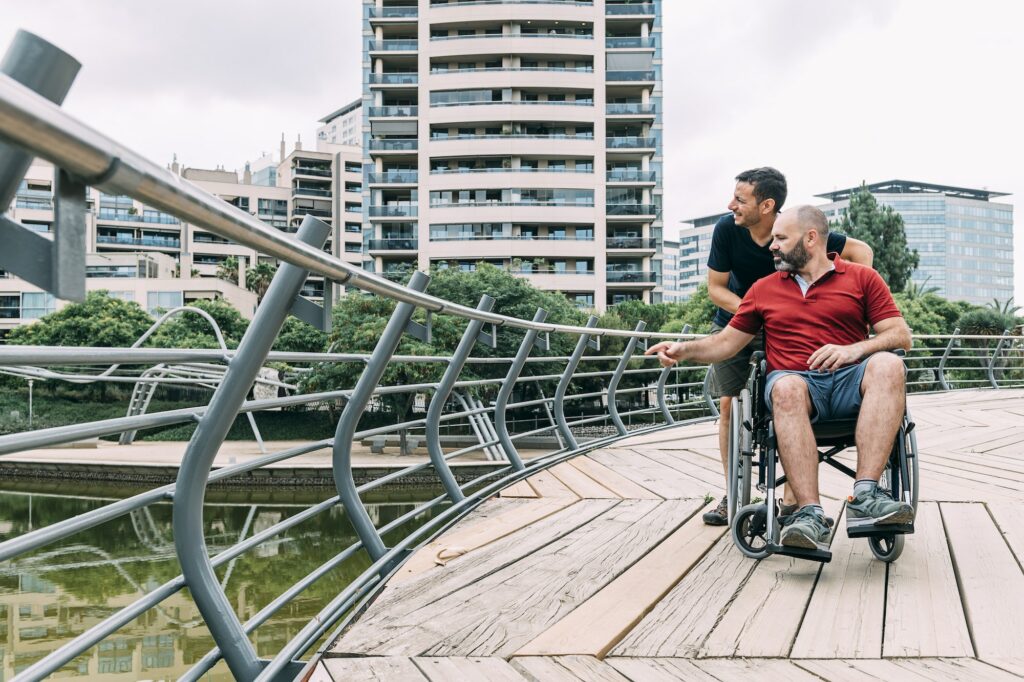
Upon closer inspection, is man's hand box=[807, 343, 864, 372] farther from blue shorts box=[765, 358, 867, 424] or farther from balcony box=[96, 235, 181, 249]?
balcony box=[96, 235, 181, 249]

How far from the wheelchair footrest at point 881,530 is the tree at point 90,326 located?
44.4 metres

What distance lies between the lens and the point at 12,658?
34.4 feet

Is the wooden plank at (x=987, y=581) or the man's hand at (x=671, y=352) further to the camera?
the man's hand at (x=671, y=352)

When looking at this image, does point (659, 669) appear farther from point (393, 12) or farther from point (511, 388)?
point (393, 12)

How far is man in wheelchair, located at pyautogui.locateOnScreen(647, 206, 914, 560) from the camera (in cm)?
248

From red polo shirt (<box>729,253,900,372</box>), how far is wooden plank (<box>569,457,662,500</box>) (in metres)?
1.32

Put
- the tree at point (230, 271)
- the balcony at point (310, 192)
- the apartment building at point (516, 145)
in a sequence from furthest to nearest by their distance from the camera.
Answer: the balcony at point (310, 192) < the tree at point (230, 271) < the apartment building at point (516, 145)

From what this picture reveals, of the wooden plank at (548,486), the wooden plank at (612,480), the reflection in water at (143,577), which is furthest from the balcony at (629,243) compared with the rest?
the wooden plank at (548,486)

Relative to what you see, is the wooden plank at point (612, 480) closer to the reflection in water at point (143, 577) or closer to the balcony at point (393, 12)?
the reflection in water at point (143, 577)

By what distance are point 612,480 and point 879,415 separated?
2102 mm

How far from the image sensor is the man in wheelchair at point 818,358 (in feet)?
8.15

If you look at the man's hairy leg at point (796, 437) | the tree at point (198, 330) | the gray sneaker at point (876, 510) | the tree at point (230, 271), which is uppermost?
the tree at point (230, 271)

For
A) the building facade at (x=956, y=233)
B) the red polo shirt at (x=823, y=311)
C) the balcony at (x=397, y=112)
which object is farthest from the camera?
the building facade at (x=956, y=233)

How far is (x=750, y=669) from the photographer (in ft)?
5.92
